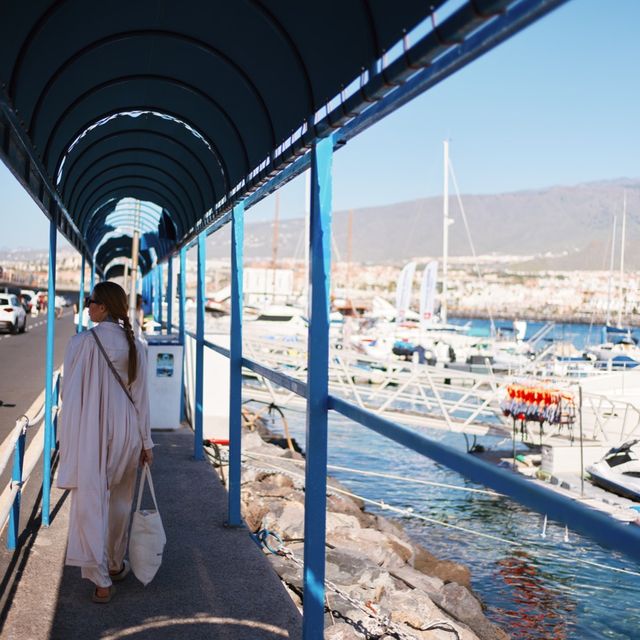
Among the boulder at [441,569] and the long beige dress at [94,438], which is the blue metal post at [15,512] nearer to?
the long beige dress at [94,438]

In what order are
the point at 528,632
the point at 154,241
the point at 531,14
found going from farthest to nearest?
the point at 154,241 → the point at 528,632 → the point at 531,14

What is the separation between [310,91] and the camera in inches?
176

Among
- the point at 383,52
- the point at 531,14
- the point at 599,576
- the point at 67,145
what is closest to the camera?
the point at 531,14

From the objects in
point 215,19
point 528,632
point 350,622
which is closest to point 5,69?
point 215,19

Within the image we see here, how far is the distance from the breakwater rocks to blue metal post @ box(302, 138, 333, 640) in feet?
5.63

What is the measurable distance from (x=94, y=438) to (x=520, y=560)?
951cm

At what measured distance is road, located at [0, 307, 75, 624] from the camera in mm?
5836

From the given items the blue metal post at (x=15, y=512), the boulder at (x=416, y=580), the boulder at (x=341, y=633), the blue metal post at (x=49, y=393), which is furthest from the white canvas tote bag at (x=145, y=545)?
the boulder at (x=416, y=580)

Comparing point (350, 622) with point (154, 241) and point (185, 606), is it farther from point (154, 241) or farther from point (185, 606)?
point (154, 241)

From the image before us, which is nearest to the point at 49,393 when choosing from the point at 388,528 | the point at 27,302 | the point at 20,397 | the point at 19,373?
the point at 388,528

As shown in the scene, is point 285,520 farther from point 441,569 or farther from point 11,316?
point 11,316

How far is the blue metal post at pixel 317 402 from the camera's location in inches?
169

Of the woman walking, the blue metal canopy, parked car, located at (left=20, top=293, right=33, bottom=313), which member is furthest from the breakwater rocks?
parked car, located at (left=20, top=293, right=33, bottom=313)

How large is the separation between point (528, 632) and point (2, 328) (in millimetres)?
34647
